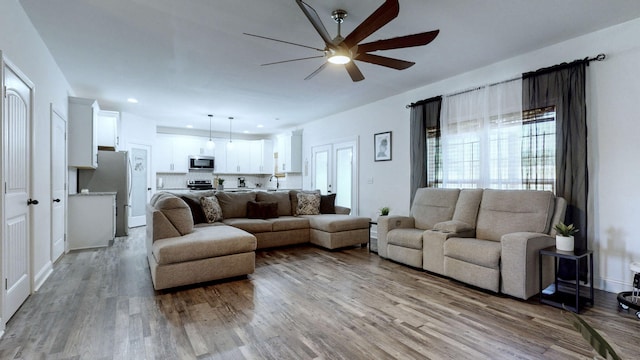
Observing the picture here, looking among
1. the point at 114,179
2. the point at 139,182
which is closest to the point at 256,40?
the point at 114,179

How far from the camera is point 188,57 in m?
3.67

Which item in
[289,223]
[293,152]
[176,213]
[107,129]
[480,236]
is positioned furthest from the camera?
[293,152]

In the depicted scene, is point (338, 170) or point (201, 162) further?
point (201, 162)

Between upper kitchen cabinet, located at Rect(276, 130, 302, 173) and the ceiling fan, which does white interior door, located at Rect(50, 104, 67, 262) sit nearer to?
the ceiling fan

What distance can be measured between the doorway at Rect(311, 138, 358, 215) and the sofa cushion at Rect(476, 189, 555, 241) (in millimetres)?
2831

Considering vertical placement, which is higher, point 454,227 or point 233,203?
point 233,203

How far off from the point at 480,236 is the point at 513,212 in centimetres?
46

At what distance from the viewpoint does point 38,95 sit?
3.24 m

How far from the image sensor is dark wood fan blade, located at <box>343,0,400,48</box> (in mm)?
2088

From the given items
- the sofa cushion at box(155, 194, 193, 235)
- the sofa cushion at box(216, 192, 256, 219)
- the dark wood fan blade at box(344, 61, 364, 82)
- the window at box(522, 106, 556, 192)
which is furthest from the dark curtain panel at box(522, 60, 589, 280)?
the sofa cushion at box(216, 192, 256, 219)

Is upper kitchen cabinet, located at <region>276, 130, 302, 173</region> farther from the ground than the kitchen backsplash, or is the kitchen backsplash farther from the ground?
upper kitchen cabinet, located at <region>276, 130, 302, 173</region>

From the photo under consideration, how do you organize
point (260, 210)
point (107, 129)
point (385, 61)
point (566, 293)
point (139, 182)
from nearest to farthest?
point (385, 61), point (566, 293), point (260, 210), point (107, 129), point (139, 182)

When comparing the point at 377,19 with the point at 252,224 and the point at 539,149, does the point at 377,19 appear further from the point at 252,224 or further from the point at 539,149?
the point at 252,224

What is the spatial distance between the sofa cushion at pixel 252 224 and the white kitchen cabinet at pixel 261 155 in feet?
15.0
